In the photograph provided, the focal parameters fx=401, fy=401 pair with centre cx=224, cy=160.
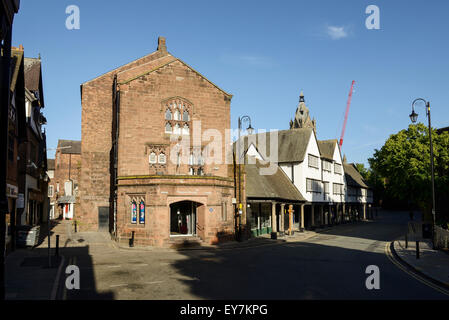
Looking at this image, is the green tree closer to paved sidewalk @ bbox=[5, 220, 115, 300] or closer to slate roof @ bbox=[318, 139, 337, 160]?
slate roof @ bbox=[318, 139, 337, 160]

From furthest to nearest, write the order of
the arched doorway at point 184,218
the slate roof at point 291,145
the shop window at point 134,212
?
1. the slate roof at point 291,145
2. the arched doorway at point 184,218
3. the shop window at point 134,212

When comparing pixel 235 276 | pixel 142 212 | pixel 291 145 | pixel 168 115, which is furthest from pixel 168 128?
pixel 291 145

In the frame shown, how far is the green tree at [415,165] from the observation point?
140 ft

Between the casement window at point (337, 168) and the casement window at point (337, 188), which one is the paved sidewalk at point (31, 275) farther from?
the casement window at point (337, 168)

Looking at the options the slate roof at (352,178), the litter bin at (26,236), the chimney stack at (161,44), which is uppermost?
the chimney stack at (161,44)

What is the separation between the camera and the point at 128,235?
2594 centimetres

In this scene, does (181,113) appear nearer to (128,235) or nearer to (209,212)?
(209,212)

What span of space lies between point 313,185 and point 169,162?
24195 millimetres

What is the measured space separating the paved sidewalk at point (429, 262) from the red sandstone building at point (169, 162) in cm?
1138

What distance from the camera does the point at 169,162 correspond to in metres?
28.3

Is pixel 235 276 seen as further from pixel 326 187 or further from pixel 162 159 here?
pixel 326 187

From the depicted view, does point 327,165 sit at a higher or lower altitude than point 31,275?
higher

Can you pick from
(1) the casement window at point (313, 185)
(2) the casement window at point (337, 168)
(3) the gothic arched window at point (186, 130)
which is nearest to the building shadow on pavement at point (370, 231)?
(1) the casement window at point (313, 185)
